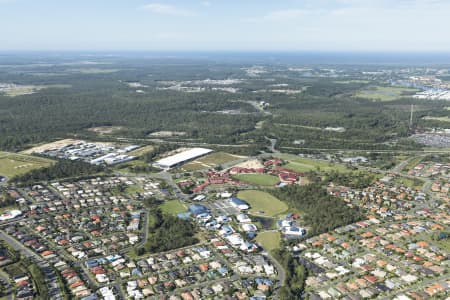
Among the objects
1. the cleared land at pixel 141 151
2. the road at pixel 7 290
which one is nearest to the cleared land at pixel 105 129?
the cleared land at pixel 141 151

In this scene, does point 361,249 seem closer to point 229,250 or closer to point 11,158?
point 229,250

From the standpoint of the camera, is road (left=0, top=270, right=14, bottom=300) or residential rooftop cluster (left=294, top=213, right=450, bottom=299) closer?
road (left=0, top=270, right=14, bottom=300)

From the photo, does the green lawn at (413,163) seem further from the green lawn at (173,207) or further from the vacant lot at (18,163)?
the vacant lot at (18,163)

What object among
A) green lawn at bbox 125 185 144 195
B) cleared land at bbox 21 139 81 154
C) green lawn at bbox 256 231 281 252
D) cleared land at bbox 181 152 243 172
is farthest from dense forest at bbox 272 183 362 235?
cleared land at bbox 21 139 81 154

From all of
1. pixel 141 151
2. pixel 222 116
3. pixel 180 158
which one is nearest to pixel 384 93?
pixel 222 116

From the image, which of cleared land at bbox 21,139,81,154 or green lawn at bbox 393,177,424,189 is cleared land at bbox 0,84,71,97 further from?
green lawn at bbox 393,177,424,189

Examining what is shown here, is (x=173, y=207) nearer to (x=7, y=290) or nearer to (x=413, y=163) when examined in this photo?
(x=7, y=290)
